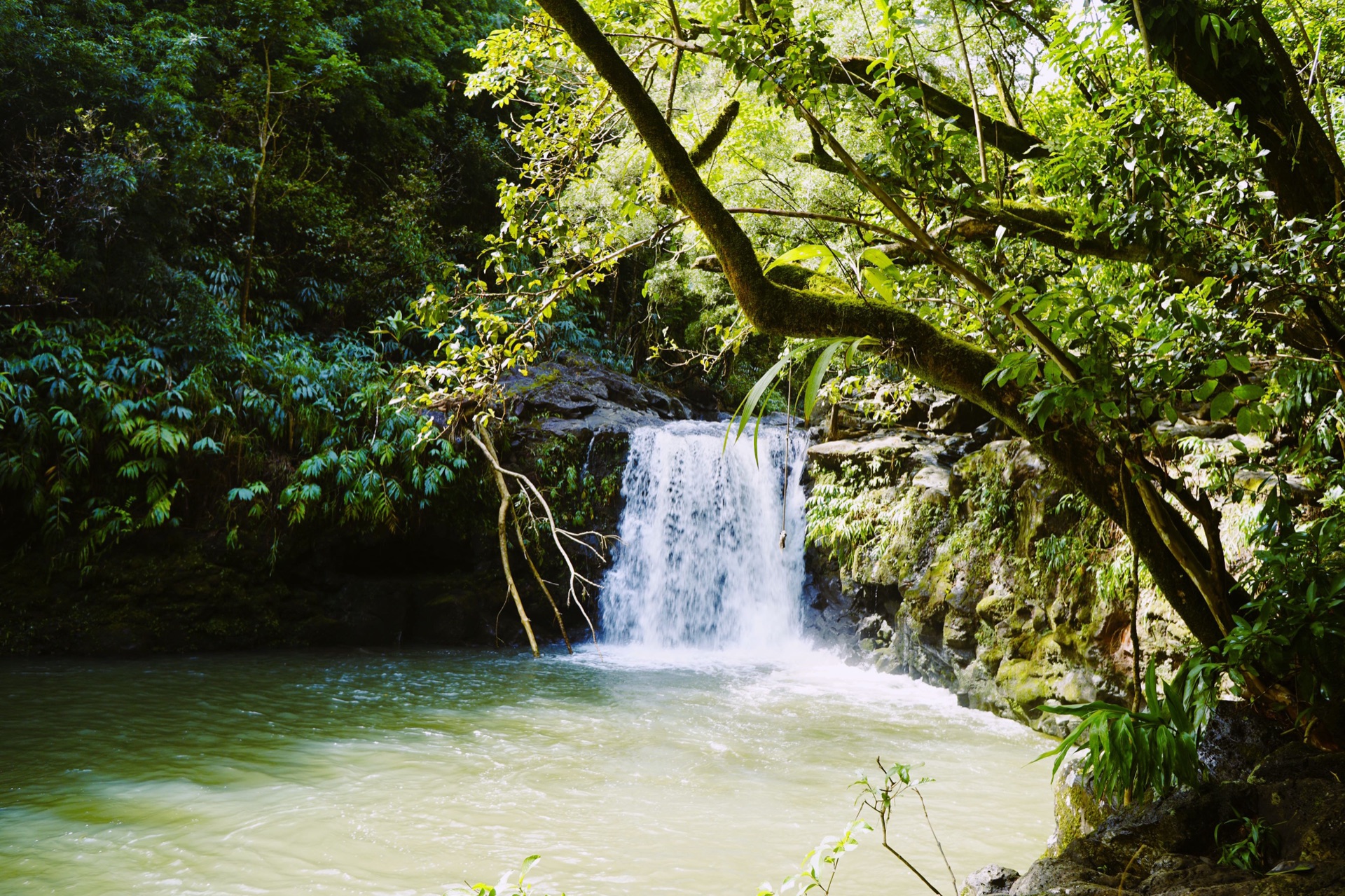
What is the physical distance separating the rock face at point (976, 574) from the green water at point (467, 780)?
1.81 ft

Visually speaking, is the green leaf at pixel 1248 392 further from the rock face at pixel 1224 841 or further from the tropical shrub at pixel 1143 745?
the rock face at pixel 1224 841

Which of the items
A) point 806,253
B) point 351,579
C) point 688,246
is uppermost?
point 688,246

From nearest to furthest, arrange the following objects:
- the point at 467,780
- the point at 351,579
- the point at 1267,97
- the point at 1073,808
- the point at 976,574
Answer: the point at 1267,97, the point at 1073,808, the point at 467,780, the point at 976,574, the point at 351,579

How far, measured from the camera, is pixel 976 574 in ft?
26.6

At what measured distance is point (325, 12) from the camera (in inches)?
605

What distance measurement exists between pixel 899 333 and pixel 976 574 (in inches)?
234

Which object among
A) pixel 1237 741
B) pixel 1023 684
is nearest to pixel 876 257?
pixel 1237 741

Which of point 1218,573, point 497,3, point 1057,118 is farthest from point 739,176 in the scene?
point 497,3

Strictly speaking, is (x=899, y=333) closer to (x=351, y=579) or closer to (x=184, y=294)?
(x=351, y=579)

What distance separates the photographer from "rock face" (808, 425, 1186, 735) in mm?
6551

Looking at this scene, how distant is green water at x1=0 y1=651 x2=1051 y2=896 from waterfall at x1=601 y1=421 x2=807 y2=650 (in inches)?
93.5

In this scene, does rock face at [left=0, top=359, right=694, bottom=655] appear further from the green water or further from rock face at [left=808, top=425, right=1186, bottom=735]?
rock face at [left=808, top=425, right=1186, bottom=735]

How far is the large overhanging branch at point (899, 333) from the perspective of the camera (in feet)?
8.36

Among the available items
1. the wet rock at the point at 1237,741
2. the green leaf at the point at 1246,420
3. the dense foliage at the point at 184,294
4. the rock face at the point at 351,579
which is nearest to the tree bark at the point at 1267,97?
the green leaf at the point at 1246,420
